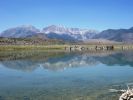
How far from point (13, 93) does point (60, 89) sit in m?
5.83

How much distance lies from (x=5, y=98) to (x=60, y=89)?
7.84 metres

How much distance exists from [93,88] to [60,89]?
409 centimetres

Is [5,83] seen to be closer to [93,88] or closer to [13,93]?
[13,93]

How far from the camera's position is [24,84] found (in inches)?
1668

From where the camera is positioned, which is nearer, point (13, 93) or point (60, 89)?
point (13, 93)

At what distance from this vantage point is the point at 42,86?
40.0m

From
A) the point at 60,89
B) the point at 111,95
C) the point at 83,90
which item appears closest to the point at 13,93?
the point at 60,89

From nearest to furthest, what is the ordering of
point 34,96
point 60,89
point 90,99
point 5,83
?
point 90,99 → point 34,96 → point 60,89 → point 5,83

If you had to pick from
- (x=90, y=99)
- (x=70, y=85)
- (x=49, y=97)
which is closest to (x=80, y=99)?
(x=90, y=99)

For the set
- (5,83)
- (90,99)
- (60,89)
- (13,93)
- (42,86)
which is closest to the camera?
(90,99)

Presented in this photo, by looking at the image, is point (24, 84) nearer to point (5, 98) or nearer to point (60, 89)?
point (60, 89)

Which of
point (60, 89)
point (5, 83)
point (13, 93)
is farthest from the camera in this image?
point (5, 83)

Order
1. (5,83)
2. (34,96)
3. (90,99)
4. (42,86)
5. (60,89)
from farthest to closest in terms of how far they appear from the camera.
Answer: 1. (5,83)
2. (42,86)
3. (60,89)
4. (34,96)
5. (90,99)

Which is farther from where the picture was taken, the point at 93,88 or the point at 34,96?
the point at 93,88
